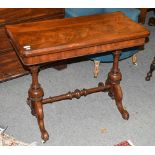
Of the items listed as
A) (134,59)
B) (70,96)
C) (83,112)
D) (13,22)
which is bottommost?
(83,112)

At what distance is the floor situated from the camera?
2.58 metres

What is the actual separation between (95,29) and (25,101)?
3.62ft

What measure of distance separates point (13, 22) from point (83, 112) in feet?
3.59

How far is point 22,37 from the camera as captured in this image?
221 cm

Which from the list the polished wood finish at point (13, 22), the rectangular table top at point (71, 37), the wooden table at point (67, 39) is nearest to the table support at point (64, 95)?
the wooden table at point (67, 39)

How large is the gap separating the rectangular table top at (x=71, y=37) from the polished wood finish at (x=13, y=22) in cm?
43

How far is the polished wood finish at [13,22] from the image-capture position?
2752 millimetres

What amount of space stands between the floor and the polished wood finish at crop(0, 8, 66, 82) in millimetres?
173

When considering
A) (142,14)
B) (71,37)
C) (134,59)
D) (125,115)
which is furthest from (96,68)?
(142,14)

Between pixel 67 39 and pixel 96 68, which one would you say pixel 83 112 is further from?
pixel 67 39

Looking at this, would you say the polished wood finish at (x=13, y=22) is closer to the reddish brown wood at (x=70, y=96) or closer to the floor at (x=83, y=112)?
the floor at (x=83, y=112)

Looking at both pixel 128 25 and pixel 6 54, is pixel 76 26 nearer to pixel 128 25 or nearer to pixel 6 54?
pixel 128 25

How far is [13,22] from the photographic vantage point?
2.81 meters
